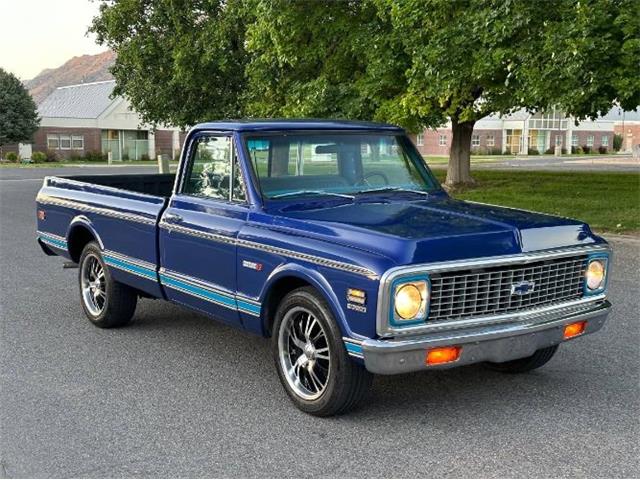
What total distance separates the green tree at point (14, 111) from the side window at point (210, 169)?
181 feet

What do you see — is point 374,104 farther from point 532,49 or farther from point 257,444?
point 257,444

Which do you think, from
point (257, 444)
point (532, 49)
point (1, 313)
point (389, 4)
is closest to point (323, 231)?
point (257, 444)

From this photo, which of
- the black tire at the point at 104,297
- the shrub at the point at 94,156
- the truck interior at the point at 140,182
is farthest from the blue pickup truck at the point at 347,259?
the shrub at the point at 94,156

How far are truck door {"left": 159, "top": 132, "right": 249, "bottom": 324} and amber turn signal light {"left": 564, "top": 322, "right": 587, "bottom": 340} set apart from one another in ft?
7.07

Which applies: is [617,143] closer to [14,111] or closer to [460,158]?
[14,111]

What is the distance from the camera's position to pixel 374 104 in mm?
16562

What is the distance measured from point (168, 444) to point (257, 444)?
0.49 meters

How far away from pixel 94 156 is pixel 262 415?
59.7 m

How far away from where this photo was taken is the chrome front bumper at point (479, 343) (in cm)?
417

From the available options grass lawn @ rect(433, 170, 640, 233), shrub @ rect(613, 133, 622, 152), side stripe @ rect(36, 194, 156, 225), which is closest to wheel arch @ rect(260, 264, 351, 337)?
side stripe @ rect(36, 194, 156, 225)

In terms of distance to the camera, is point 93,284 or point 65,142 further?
point 65,142

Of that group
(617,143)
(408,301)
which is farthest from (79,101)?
(408,301)

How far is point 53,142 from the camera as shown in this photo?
6281cm

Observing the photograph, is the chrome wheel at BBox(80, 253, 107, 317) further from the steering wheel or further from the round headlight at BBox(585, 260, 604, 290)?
the round headlight at BBox(585, 260, 604, 290)
